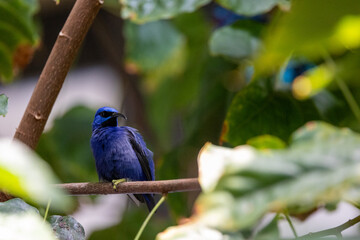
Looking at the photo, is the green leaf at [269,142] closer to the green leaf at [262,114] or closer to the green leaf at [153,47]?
the green leaf at [262,114]

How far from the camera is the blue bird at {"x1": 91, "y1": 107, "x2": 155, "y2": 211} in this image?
1.46 metres

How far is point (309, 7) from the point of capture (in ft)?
1.55

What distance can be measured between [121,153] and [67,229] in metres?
0.57

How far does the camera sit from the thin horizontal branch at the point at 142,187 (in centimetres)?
82

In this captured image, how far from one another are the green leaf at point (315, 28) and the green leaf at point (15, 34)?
54.1 inches

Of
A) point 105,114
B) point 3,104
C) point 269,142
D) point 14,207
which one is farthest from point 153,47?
point 269,142

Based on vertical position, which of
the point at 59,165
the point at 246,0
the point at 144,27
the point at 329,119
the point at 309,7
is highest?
the point at 309,7

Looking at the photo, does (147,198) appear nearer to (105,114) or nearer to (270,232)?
(105,114)

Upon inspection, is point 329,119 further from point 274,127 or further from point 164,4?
point 164,4

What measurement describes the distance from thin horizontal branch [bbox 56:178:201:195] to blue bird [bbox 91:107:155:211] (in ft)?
1.34

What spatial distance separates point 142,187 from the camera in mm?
908

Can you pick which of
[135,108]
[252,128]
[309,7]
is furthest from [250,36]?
[309,7]

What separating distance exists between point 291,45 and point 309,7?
42 mm

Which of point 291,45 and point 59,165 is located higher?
point 291,45
